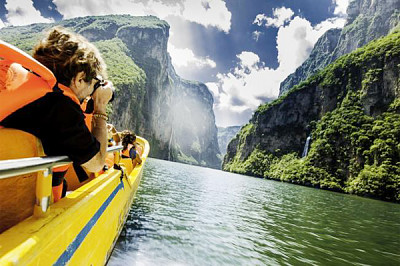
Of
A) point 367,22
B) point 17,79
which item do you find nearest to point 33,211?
point 17,79

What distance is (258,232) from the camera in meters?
7.30

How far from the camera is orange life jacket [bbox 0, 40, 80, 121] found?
114cm

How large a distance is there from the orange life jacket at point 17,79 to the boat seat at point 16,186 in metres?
0.14

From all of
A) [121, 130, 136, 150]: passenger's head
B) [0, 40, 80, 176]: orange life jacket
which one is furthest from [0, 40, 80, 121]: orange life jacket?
[121, 130, 136, 150]: passenger's head

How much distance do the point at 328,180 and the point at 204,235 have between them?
67.5 metres

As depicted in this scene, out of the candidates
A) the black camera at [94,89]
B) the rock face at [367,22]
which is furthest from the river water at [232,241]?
the rock face at [367,22]

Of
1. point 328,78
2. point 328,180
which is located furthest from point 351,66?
point 328,180

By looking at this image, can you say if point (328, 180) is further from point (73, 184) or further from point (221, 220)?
point (73, 184)

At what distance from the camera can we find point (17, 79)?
1166 millimetres

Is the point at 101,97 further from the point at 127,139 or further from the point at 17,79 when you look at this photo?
the point at 127,139

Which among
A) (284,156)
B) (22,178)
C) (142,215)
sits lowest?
(142,215)

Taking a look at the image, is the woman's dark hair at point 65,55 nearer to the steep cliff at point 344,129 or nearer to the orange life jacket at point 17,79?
the orange life jacket at point 17,79

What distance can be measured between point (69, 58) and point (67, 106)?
0.48 meters

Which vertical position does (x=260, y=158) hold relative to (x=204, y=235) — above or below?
above
